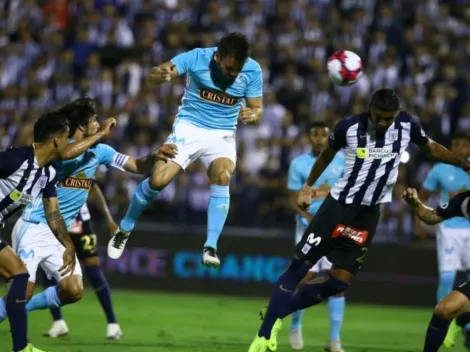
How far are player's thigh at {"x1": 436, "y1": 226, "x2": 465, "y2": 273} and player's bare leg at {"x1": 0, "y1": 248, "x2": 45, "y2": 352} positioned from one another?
21.9ft

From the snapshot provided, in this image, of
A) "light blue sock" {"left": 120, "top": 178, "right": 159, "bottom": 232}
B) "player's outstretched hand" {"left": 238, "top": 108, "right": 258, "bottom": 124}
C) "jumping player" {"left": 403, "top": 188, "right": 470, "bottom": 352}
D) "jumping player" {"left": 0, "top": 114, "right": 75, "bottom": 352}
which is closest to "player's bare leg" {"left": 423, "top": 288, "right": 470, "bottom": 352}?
"jumping player" {"left": 403, "top": 188, "right": 470, "bottom": 352}

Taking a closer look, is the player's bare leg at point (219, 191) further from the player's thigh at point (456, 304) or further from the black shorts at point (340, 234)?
the player's thigh at point (456, 304)

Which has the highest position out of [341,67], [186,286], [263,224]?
[341,67]

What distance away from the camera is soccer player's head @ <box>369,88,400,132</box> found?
10188 millimetres

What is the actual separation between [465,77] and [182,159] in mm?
10313

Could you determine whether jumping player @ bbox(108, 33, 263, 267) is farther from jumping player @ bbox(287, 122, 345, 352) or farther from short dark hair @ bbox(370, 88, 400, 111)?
jumping player @ bbox(287, 122, 345, 352)

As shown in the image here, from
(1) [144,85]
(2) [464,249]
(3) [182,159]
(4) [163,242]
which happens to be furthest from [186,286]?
(3) [182,159]

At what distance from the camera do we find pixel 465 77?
20.1m

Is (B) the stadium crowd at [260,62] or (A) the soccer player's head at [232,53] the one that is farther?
(B) the stadium crowd at [260,62]

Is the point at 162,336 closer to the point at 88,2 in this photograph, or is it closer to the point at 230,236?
the point at 230,236

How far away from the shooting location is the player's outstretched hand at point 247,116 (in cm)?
1053

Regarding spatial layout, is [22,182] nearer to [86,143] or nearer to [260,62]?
[86,143]

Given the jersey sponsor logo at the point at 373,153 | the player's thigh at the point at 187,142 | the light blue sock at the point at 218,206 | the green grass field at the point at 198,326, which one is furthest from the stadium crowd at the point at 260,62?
the jersey sponsor logo at the point at 373,153

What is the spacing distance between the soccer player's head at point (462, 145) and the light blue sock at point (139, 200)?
14.2 feet
